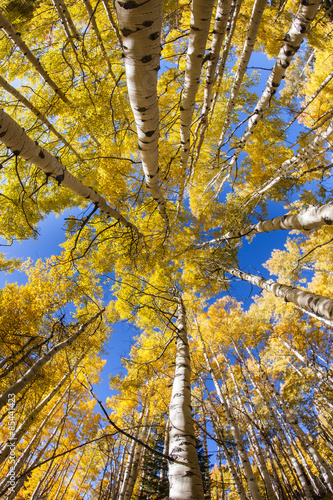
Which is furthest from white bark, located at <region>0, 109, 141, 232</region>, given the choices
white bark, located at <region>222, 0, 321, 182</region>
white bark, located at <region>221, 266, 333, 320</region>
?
white bark, located at <region>221, 266, 333, 320</region>

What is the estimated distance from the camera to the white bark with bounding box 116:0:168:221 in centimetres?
104

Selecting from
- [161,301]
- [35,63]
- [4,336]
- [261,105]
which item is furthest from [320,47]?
[4,336]

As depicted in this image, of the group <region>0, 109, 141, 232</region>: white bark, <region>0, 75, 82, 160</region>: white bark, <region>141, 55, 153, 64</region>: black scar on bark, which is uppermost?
<region>0, 75, 82, 160</region>: white bark

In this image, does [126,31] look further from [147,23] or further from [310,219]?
[310,219]

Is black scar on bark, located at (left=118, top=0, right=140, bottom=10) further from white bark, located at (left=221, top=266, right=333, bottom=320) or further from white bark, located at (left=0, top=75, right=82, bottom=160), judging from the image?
white bark, located at (left=0, top=75, right=82, bottom=160)

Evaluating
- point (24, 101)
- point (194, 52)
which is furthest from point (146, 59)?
point (24, 101)

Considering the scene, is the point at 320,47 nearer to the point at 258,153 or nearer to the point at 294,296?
the point at 258,153

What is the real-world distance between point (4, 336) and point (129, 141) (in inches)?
234

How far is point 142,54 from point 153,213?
4.82 m

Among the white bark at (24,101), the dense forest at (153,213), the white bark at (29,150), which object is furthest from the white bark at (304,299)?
the white bark at (24,101)

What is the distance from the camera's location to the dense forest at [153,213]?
2.14 meters

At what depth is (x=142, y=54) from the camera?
1235mm

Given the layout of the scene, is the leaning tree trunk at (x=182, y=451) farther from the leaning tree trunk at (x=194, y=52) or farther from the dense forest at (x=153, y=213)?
the leaning tree trunk at (x=194, y=52)

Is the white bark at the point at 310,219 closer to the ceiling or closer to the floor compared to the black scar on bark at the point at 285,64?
closer to the floor
